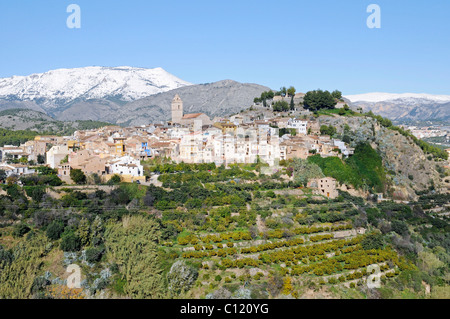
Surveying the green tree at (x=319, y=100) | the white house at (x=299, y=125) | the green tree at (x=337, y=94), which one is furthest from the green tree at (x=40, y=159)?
the green tree at (x=337, y=94)

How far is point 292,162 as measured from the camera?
105ft

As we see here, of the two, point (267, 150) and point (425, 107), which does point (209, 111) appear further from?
point (425, 107)

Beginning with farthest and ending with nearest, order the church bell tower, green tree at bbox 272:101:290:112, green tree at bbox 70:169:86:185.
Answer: the church bell tower → green tree at bbox 272:101:290:112 → green tree at bbox 70:169:86:185

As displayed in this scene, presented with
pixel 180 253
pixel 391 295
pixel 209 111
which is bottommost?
pixel 391 295

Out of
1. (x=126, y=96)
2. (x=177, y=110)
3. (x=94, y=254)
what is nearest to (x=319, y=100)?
(x=177, y=110)

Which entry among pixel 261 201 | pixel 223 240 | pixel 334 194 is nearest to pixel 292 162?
pixel 334 194

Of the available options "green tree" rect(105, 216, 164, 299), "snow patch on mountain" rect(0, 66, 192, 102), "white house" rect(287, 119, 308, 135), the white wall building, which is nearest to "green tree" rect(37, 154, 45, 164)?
the white wall building

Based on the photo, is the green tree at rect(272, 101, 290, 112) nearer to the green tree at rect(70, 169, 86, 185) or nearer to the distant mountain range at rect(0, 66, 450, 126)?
the green tree at rect(70, 169, 86, 185)

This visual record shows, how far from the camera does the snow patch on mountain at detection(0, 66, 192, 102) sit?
15912cm

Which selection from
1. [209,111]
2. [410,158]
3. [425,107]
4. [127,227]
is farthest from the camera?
[425,107]

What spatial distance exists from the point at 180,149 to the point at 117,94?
130 meters

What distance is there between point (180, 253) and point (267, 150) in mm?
14819

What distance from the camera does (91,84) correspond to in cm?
16800

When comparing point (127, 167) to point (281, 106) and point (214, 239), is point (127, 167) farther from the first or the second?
point (281, 106)
